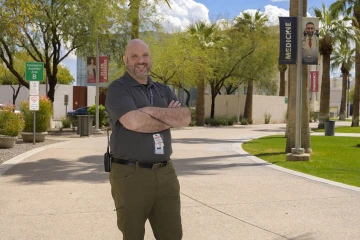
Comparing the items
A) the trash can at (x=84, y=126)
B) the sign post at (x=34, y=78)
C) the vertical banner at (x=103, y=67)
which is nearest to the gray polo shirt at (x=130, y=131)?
the sign post at (x=34, y=78)

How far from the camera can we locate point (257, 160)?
14.3 metres

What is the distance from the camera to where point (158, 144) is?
3.72 m

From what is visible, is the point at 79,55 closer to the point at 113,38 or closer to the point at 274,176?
the point at 113,38

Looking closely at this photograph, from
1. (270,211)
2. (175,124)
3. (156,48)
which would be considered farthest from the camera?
(156,48)

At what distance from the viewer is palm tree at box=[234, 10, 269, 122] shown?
43625 millimetres

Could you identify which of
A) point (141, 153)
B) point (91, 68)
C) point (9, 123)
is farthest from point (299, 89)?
point (91, 68)

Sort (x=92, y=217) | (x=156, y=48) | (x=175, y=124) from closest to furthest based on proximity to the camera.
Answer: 1. (x=175, y=124)
2. (x=92, y=217)
3. (x=156, y=48)

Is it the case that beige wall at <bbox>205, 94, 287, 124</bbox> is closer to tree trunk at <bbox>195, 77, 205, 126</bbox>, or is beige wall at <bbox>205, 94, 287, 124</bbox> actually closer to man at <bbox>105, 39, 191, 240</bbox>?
tree trunk at <bbox>195, 77, 205, 126</bbox>

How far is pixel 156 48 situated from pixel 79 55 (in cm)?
922

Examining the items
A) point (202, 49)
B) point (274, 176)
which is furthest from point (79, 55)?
point (274, 176)

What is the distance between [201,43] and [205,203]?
1312 inches

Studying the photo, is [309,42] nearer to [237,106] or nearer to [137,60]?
[137,60]

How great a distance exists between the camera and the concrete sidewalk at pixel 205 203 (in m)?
6.11

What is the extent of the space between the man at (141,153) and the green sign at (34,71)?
14.6m
